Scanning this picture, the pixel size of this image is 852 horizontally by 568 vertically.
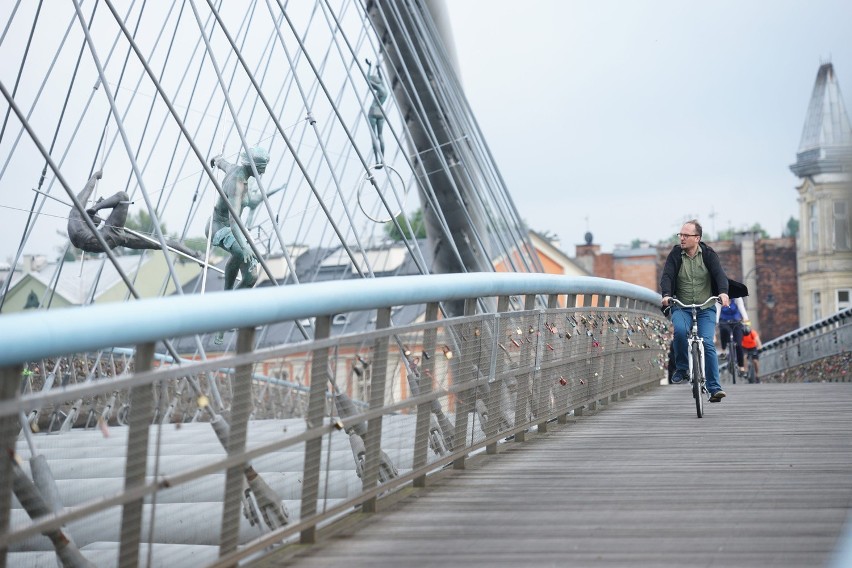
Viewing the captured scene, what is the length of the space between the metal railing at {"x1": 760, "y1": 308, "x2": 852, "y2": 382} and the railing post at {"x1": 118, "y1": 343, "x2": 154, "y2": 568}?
17986 millimetres

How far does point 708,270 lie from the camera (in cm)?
1110

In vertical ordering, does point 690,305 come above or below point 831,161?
above

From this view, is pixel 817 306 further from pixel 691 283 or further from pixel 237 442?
pixel 237 442

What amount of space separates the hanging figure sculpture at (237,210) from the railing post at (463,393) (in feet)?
27.9

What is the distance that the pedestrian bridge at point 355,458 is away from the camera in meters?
3.99

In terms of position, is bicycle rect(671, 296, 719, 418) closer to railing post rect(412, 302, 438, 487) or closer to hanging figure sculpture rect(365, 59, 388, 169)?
railing post rect(412, 302, 438, 487)

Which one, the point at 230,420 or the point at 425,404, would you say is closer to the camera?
the point at 230,420

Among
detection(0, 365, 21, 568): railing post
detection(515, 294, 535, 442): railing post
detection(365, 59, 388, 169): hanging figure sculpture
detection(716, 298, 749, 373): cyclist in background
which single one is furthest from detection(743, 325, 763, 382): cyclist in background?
detection(0, 365, 21, 568): railing post

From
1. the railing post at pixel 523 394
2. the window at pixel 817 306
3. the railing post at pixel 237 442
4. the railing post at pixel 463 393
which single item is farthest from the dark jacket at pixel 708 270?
the window at pixel 817 306

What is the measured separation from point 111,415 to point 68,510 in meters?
0.47

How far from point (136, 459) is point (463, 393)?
316cm

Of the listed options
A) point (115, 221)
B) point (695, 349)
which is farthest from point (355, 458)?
point (115, 221)

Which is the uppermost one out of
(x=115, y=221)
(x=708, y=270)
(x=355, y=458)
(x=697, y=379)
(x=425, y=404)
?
(x=115, y=221)

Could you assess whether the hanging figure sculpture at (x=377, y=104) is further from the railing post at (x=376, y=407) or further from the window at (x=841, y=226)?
the window at (x=841, y=226)
